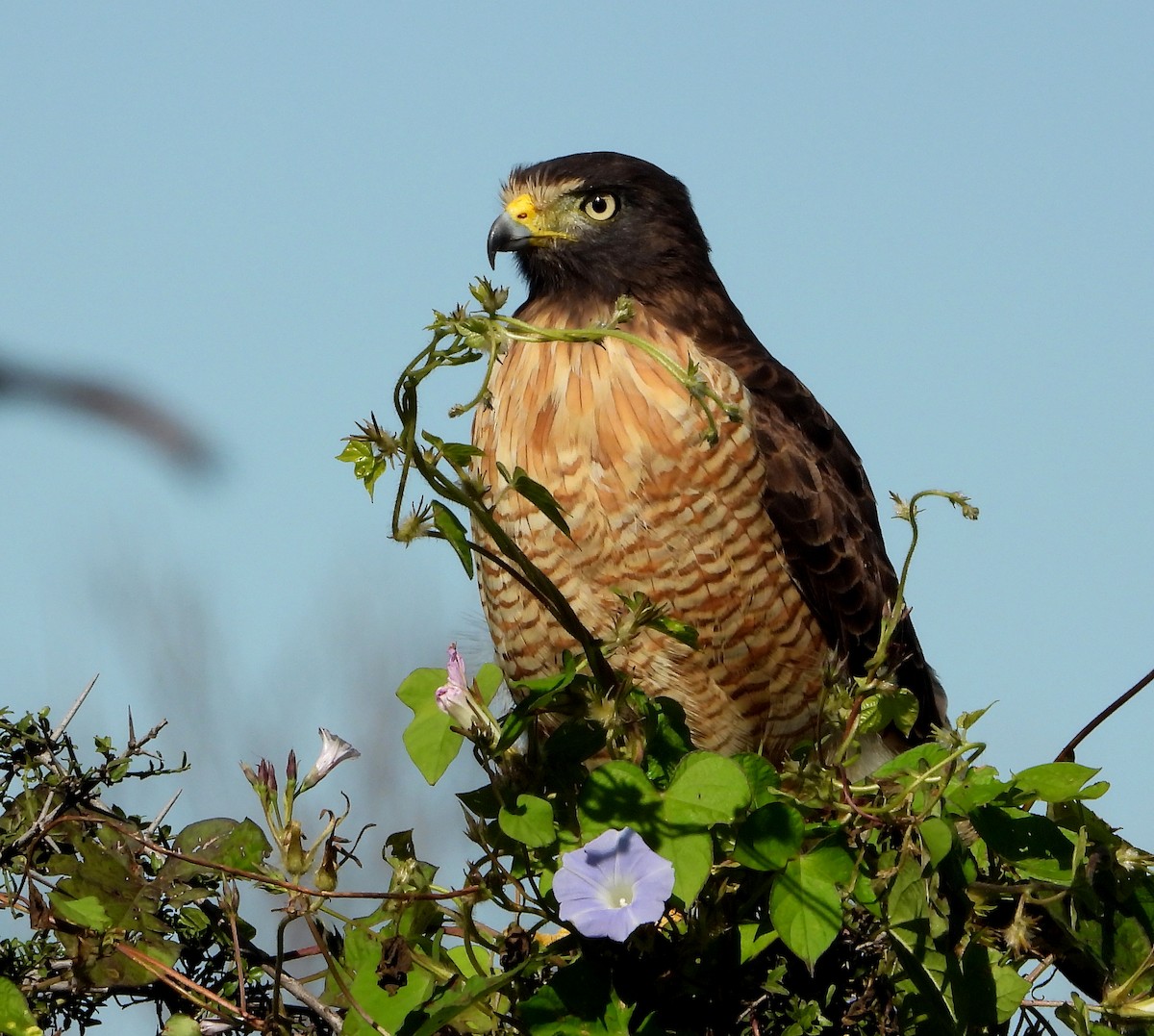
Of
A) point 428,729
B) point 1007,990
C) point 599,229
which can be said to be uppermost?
point 599,229

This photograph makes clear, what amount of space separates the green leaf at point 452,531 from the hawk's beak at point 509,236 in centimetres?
282

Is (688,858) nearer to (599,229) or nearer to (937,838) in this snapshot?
(937,838)

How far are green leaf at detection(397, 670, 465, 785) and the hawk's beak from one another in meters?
2.64

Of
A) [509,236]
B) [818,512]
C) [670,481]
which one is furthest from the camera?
[509,236]

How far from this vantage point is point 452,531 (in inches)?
69.1

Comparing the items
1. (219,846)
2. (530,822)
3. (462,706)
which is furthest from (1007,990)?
(219,846)

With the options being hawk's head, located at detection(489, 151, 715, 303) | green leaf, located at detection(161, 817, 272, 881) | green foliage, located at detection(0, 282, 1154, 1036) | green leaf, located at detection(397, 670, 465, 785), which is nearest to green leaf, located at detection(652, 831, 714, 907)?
green foliage, located at detection(0, 282, 1154, 1036)

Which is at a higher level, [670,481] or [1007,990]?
[670,481]

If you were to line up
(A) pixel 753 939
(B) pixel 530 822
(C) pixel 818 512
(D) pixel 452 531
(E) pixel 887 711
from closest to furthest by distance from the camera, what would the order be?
(D) pixel 452 531 → (B) pixel 530 822 → (A) pixel 753 939 → (E) pixel 887 711 → (C) pixel 818 512

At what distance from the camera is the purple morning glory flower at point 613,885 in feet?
5.74

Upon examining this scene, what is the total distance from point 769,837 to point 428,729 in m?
0.48

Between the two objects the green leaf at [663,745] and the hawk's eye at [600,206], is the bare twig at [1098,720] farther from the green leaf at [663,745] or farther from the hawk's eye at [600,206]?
the hawk's eye at [600,206]

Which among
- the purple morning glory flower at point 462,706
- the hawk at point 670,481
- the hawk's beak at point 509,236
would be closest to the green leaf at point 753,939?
the purple morning glory flower at point 462,706

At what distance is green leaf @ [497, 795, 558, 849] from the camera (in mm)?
1845
